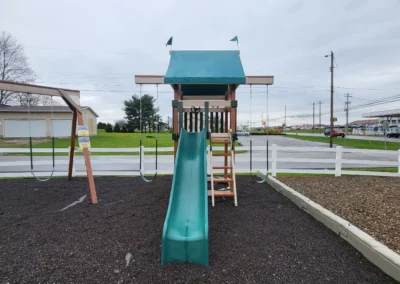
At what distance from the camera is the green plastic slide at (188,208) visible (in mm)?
2748

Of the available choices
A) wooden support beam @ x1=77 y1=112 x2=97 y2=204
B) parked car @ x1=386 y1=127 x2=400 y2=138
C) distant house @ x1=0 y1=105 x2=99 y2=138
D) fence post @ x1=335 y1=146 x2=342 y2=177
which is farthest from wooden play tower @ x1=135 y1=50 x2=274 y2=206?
parked car @ x1=386 y1=127 x2=400 y2=138

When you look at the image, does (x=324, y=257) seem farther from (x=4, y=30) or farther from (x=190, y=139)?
(x=4, y=30)

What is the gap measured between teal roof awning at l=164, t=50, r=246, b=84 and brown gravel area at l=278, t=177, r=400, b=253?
3.24 meters

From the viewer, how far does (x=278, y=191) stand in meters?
6.05

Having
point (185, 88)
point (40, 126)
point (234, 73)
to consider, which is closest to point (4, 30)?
point (40, 126)

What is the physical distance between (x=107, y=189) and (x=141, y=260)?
12.8 ft

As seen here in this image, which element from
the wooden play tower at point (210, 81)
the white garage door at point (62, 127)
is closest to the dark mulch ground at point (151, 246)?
the wooden play tower at point (210, 81)

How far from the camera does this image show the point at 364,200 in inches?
197

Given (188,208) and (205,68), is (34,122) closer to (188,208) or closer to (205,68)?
(205,68)

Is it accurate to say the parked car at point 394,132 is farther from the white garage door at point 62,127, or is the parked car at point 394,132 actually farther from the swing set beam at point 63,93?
the swing set beam at point 63,93

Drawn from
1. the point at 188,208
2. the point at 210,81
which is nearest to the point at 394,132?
the point at 210,81

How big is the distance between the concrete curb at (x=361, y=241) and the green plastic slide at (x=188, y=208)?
6.34 feet

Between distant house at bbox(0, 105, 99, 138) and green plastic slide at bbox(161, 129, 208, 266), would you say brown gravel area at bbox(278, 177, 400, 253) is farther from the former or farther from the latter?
distant house at bbox(0, 105, 99, 138)

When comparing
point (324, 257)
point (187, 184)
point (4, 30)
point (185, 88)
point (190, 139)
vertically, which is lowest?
point (324, 257)
